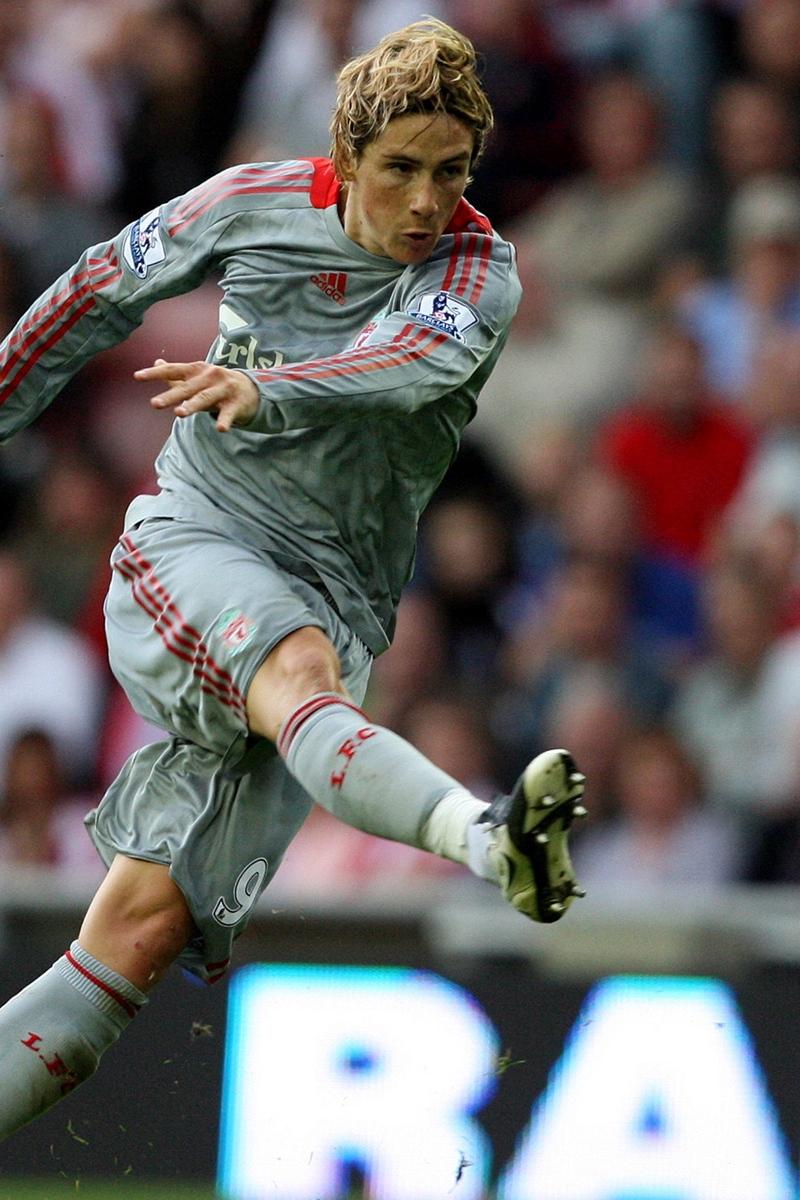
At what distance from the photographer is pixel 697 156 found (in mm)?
10156

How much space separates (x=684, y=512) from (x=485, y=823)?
556 cm

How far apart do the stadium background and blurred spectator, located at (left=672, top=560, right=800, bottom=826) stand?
0.01m

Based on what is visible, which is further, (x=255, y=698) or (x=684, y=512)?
(x=684, y=512)

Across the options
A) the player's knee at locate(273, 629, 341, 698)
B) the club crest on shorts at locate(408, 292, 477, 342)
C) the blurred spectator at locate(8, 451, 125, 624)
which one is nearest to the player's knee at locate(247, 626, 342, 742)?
the player's knee at locate(273, 629, 341, 698)

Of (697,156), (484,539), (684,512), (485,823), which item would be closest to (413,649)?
(484,539)

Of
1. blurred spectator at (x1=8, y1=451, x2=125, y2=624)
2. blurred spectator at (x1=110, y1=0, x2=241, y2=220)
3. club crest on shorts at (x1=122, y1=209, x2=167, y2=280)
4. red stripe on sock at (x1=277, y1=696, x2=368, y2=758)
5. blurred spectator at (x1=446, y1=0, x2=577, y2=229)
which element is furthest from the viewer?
blurred spectator at (x1=110, y1=0, x2=241, y2=220)

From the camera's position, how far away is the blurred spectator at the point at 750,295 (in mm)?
9539

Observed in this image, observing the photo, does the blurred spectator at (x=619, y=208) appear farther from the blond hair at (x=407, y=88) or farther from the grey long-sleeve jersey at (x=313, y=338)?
the blond hair at (x=407, y=88)

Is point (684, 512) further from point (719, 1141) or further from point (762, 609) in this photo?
point (719, 1141)

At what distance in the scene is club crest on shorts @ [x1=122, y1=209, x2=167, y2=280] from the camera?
16.3 feet

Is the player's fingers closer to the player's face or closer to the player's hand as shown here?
the player's hand

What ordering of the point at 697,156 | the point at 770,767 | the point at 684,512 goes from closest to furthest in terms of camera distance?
the point at 770,767
the point at 684,512
the point at 697,156

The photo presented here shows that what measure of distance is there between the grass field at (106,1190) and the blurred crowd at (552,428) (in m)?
1.57

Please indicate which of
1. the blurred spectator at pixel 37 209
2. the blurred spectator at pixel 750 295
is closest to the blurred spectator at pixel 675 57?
the blurred spectator at pixel 750 295
